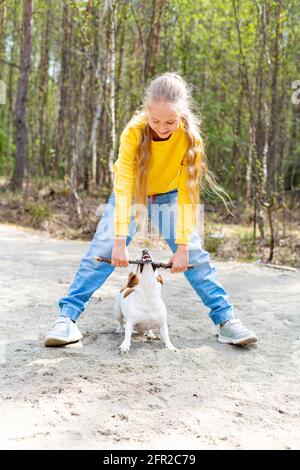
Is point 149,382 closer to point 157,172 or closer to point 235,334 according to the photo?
point 235,334

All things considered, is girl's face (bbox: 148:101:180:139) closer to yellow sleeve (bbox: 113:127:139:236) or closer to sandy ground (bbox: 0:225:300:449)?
yellow sleeve (bbox: 113:127:139:236)

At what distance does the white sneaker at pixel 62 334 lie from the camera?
3.45 metres

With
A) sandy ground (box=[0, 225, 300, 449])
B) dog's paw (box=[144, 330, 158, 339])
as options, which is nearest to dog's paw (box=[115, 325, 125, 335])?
sandy ground (box=[0, 225, 300, 449])

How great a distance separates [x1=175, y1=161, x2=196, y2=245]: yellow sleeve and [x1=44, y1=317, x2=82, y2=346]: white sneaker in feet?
2.79

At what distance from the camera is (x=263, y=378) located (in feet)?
10.5

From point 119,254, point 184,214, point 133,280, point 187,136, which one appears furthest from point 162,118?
point 133,280

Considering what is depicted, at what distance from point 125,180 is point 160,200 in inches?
12.6

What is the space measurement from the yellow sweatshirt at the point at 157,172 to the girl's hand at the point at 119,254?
0.06 m

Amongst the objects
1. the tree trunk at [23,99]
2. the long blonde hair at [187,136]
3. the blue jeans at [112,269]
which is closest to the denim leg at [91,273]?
the blue jeans at [112,269]

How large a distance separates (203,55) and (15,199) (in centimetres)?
694

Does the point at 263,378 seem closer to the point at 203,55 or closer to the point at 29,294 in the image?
the point at 29,294

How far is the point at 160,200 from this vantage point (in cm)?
371

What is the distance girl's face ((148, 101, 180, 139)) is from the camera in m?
3.19
